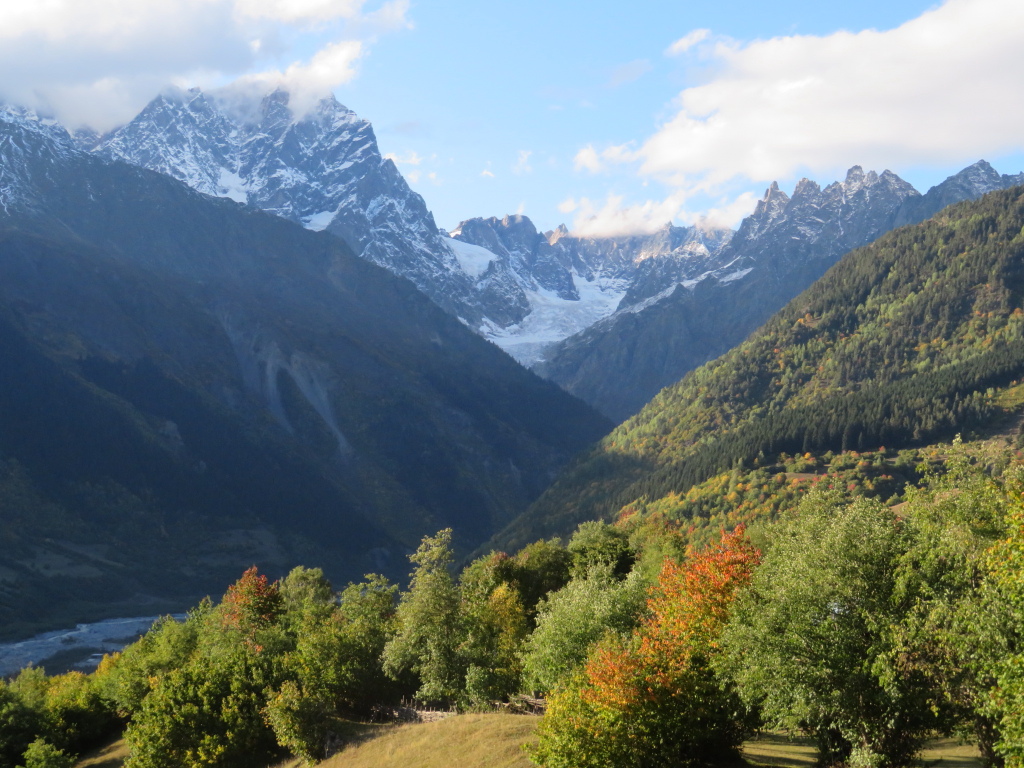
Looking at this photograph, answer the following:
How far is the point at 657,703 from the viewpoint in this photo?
41.5 metres

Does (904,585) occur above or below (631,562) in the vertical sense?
above

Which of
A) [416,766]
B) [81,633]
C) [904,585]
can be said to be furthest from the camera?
[81,633]

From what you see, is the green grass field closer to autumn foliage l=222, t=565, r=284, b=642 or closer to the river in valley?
autumn foliage l=222, t=565, r=284, b=642

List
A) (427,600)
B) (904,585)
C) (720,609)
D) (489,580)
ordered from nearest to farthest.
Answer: (904,585), (720,609), (427,600), (489,580)

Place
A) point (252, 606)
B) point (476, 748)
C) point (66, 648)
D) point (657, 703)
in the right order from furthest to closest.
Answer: point (66, 648) → point (252, 606) → point (476, 748) → point (657, 703)

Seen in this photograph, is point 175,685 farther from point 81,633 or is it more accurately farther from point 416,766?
point 81,633

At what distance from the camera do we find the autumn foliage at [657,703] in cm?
4059

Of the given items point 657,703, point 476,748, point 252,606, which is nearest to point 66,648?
point 252,606

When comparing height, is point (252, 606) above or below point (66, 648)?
above

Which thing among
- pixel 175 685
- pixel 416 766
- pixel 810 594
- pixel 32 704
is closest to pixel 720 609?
pixel 810 594

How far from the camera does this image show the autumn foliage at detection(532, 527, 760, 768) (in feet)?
133

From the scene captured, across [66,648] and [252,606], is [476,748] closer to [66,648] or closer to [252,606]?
[252,606]

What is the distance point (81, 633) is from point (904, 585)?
660 feet

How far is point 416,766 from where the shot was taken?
53.8m
